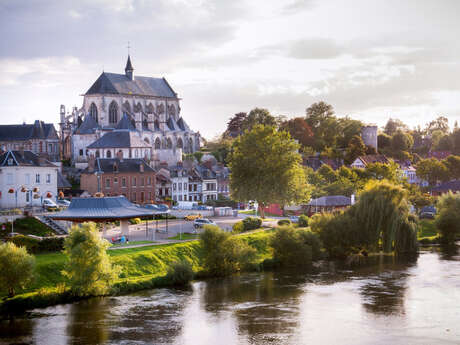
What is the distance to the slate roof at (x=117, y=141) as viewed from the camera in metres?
99.1

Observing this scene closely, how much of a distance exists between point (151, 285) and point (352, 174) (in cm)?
5619

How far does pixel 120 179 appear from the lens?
83500 millimetres

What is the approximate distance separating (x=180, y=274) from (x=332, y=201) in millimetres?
38523

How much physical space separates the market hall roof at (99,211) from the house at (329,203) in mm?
29585

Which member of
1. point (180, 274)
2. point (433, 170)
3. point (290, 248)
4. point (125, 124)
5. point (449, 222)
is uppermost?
point (125, 124)

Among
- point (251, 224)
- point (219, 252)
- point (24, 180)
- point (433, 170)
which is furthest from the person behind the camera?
point (433, 170)

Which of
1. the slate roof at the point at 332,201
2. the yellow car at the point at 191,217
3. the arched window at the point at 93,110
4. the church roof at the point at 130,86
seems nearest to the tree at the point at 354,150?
the church roof at the point at 130,86

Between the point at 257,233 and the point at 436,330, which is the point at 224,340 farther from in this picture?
the point at 257,233

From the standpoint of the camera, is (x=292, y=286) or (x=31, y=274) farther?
(x=292, y=286)

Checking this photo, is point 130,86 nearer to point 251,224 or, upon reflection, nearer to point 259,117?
point 259,117

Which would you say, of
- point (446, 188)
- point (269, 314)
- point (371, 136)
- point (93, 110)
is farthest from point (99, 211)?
point (371, 136)

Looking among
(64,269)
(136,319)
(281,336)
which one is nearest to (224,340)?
(281,336)

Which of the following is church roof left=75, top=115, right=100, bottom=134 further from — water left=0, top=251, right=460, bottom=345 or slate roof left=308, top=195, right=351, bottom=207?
water left=0, top=251, right=460, bottom=345

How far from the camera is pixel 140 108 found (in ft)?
397
